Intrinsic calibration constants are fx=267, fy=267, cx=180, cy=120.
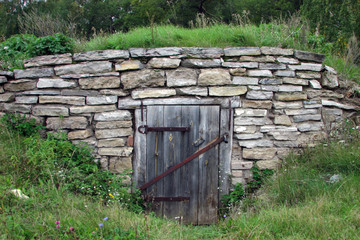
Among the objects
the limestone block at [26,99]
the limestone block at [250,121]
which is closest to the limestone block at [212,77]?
the limestone block at [250,121]

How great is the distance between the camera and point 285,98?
4176mm

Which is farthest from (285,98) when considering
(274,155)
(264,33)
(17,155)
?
(17,155)

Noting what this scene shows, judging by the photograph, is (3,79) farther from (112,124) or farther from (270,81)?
(270,81)

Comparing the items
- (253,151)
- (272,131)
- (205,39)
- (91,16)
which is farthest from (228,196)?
(91,16)

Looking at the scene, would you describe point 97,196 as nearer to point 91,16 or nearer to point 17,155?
point 17,155

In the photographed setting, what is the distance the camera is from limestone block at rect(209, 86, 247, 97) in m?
4.00

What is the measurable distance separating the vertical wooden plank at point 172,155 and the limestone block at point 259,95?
3.60ft

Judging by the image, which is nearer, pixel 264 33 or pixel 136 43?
pixel 136 43

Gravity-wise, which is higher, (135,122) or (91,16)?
(91,16)

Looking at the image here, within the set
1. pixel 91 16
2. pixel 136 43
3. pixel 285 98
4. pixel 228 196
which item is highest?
pixel 91 16

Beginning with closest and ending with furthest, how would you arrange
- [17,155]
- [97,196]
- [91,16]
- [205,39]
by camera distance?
[97,196]
[17,155]
[205,39]
[91,16]

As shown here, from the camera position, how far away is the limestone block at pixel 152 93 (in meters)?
3.96

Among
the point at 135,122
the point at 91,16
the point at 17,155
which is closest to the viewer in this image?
the point at 17,155

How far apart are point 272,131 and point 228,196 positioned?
1232 mm
